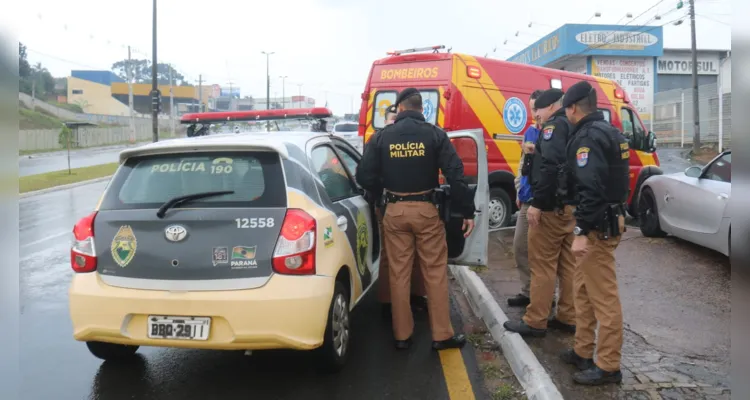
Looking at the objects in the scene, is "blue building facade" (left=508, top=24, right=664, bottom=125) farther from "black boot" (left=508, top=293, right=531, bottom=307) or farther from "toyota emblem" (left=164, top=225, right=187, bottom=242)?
"toyota emblem" (left=164, top=225, right=187, bottom=242)

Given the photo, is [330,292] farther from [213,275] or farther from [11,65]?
[11,65]

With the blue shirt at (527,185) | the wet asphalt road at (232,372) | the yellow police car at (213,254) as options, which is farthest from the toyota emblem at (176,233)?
the blue shirt at (527,185)

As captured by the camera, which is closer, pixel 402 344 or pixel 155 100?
pixel 402 344

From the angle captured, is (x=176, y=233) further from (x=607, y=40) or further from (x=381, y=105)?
(x=607, y=40)

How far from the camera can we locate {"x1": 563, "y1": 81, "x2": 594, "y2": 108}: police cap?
3.69m

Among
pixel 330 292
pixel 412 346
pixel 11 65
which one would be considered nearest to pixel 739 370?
pixel 11 65

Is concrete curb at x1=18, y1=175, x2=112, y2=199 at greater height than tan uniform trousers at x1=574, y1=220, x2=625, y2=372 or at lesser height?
greater

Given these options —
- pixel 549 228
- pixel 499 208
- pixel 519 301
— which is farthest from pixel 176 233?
pixel 499 208

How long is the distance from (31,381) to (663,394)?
400cm

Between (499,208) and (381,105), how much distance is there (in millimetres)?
2518

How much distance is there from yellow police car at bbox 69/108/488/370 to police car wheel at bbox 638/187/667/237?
580 cm

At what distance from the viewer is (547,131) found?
4.38 meters

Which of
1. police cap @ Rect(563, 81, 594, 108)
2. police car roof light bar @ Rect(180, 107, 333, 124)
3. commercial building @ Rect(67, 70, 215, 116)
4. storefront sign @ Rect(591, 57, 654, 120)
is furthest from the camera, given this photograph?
commercial building @ Rect(67, 70, 215, 116)

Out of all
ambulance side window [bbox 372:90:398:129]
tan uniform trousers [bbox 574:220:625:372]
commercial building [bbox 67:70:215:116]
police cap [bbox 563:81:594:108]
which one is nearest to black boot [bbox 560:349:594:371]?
tan uniform trousers [bbox 574:220:625:372]
